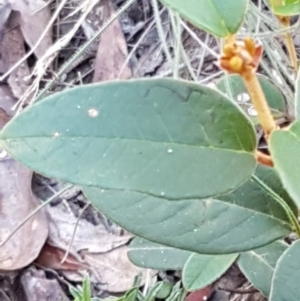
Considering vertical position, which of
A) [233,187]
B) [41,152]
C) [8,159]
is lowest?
[8,159]

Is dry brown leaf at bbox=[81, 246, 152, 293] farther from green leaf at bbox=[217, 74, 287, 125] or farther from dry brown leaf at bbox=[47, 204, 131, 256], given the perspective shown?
green leaf at bbox=[217, 74, 287, 125]

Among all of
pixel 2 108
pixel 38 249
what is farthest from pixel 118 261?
pixel 2 108

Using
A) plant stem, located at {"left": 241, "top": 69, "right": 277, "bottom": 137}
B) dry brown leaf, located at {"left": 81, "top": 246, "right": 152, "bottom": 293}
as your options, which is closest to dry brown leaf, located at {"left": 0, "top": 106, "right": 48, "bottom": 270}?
dry brown leaf, located at {"left": 81, "top": 246, "right": 152, "bottom": 293}

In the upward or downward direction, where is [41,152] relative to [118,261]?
upward

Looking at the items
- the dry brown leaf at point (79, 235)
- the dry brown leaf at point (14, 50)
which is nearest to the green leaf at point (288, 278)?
the dry brown leaf at point (79, 235)

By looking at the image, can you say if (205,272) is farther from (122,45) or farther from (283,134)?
(122,45)

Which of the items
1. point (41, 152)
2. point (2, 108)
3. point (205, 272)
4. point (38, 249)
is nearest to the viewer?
point (41, 152)
